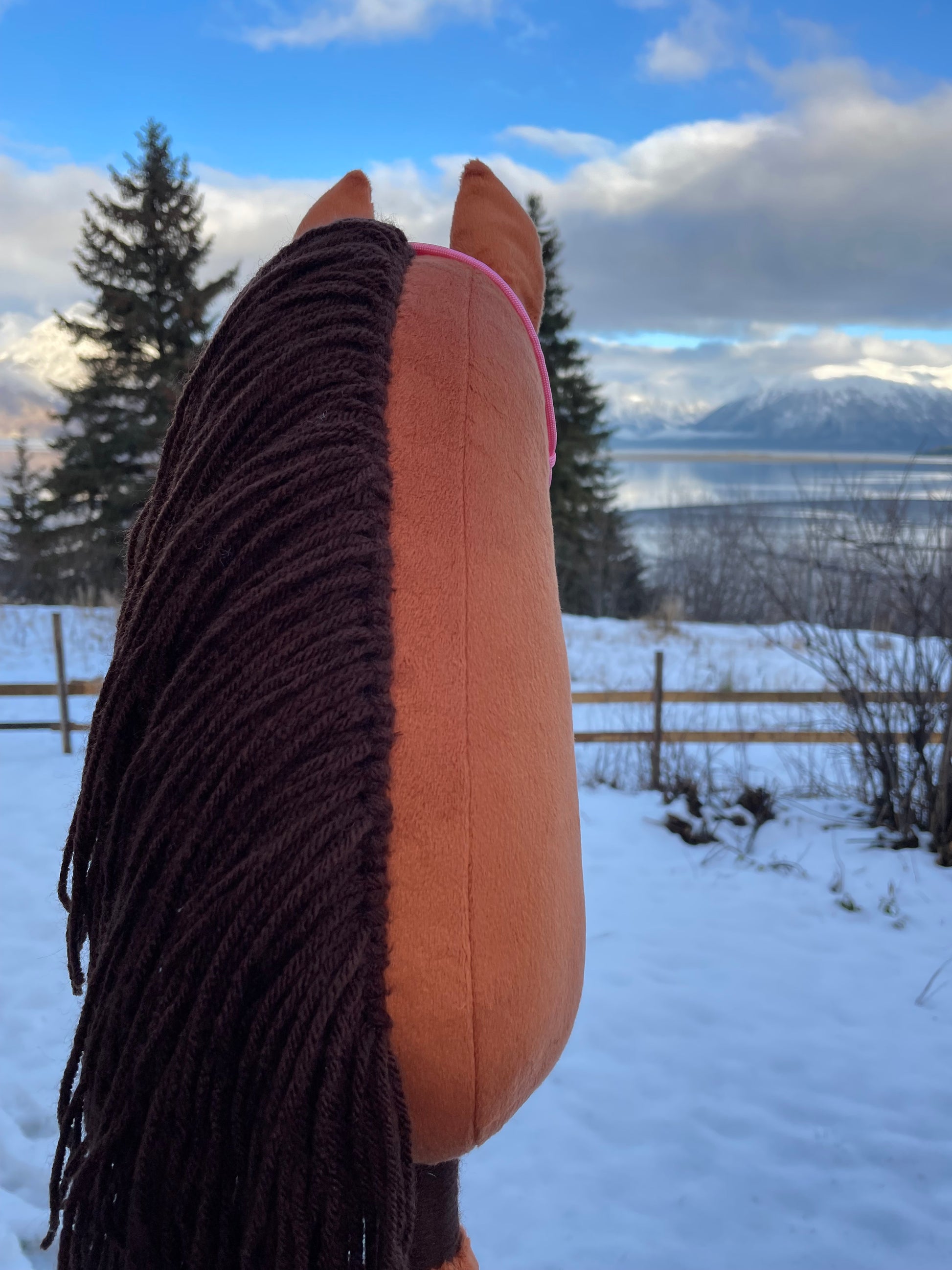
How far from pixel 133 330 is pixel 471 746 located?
14.2 m

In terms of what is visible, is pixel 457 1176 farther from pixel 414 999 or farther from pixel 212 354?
pixel 212 354

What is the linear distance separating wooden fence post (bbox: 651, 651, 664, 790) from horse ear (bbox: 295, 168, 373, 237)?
14.5 feet

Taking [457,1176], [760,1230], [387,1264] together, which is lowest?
[760,1230]

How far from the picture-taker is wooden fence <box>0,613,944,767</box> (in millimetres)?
5117

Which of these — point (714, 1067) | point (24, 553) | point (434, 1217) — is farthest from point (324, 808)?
point (24, 553)

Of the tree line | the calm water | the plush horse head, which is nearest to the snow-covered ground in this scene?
the plush horse head

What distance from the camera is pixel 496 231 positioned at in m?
1.04

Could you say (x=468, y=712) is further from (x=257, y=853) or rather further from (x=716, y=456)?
(x=716, y=456)

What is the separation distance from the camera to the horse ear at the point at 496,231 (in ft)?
3.38

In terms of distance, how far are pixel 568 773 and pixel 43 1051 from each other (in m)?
2.38

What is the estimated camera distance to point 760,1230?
195 centimetres

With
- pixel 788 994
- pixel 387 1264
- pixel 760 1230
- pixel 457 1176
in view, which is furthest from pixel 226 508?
pixel 788 994

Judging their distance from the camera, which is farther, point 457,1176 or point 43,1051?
point 43,1051

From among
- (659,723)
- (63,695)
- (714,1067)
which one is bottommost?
(714,1067)
